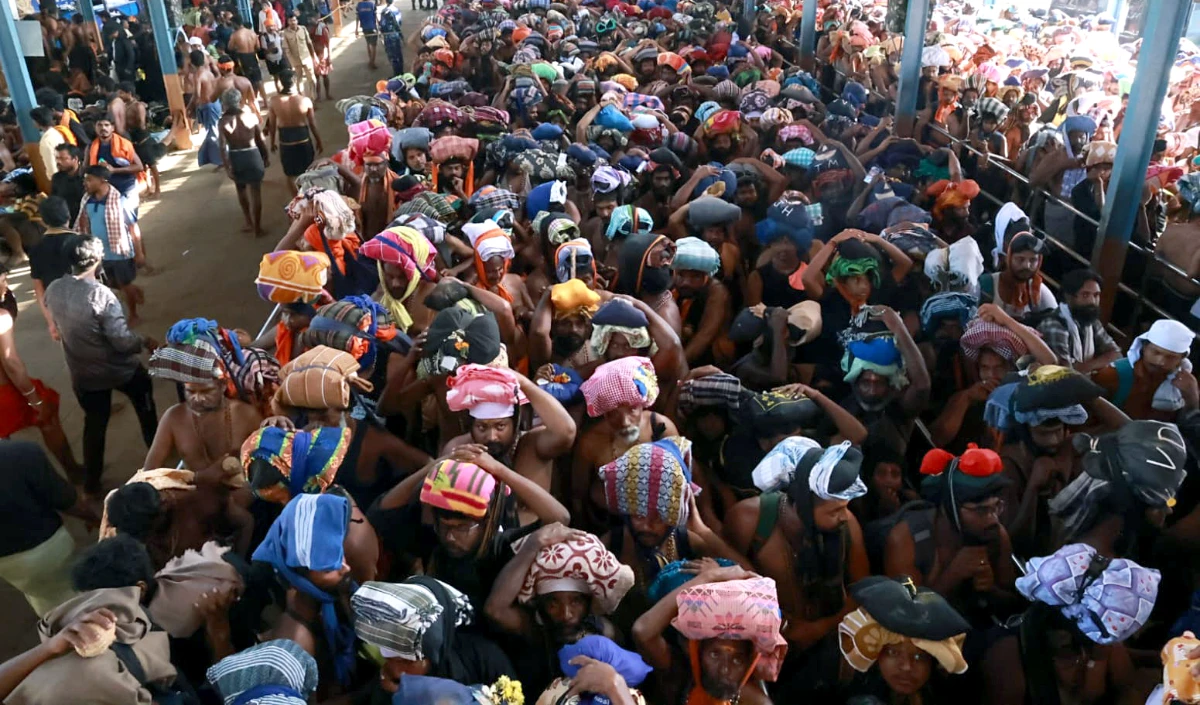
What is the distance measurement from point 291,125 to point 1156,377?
A: 8.25m

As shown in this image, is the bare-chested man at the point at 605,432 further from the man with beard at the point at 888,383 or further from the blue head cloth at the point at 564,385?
the man with beard at the point at 888,383

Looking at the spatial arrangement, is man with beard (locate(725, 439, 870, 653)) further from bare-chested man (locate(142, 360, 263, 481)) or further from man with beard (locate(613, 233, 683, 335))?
bare-chested man (locate(142, 360, 263, 481))

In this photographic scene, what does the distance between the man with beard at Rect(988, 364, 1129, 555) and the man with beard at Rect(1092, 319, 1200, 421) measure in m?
0.32

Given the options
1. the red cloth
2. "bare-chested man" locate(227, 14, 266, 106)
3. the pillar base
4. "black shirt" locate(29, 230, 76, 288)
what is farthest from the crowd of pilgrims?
"bare-chested man" locate(227, 14, 266, 106)

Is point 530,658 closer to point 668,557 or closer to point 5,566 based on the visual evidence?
point 668,557

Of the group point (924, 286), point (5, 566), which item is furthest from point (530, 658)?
point (924, 286)

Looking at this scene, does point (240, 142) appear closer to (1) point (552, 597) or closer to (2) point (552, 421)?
(2) point (552, 421)

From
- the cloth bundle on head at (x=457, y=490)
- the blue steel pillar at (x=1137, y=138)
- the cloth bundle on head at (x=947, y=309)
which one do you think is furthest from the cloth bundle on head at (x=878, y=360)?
the blue steel pillar at (x=1137, y=138)

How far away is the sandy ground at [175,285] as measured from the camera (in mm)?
6105

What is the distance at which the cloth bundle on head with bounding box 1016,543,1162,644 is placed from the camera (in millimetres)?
2676

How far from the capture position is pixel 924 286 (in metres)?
5.16

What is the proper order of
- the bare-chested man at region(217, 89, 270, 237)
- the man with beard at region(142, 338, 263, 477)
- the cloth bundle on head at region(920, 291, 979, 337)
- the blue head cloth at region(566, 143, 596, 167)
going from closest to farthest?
the man with beard at region(142, 338, 263, 477)
the cloth bundle on head at region(920, 291, 979, 337)
the blue head cloth at region(566, 143, 596, 167)
the bare-chested man at region(217, 89, 270, 237)

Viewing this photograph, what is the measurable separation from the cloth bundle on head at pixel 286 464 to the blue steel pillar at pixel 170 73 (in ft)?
39.2

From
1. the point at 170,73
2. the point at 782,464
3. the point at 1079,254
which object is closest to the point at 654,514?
the point at 782,464
